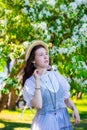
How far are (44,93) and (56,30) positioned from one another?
174 inches

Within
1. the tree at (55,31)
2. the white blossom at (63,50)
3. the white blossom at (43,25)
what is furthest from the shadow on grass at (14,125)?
the white blossom at (43,25)

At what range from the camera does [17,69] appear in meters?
10.5

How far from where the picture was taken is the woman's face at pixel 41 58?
470cm

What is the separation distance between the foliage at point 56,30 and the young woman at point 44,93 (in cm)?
367

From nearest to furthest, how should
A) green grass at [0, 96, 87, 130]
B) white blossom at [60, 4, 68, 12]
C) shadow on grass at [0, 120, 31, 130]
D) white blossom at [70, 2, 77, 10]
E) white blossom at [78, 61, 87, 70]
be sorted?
white blossom at [78, 61, 87, 70]
white blossom at [70, 2, 77, 10]
white blossom at [60, 4, 68, 12]
shadow on grass at [0, 120, 31, 130]
green grass at [0, 96, 87, 130]

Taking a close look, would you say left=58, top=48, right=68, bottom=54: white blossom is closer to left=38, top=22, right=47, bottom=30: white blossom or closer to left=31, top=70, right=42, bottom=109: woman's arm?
left=38, top=22, right=47, bottom=30: white blossom

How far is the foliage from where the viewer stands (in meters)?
8.59

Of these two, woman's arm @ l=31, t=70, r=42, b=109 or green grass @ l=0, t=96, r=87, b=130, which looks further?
green grass @ l=0, t=96, r=87, b=130

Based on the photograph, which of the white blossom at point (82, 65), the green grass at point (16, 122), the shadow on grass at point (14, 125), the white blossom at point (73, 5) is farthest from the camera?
the green grass at point (16, 122)

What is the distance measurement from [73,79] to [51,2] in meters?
1.60

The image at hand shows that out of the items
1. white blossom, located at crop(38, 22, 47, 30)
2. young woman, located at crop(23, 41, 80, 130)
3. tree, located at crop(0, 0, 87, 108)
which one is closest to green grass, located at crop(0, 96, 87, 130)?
tree, located at crop(0, 0, 87, 108)

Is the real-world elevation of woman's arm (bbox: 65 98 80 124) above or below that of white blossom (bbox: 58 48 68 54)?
below

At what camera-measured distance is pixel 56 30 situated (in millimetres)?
8961

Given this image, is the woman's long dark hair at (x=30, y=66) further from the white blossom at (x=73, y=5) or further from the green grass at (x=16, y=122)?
the green grass at (x=16, y=122)
